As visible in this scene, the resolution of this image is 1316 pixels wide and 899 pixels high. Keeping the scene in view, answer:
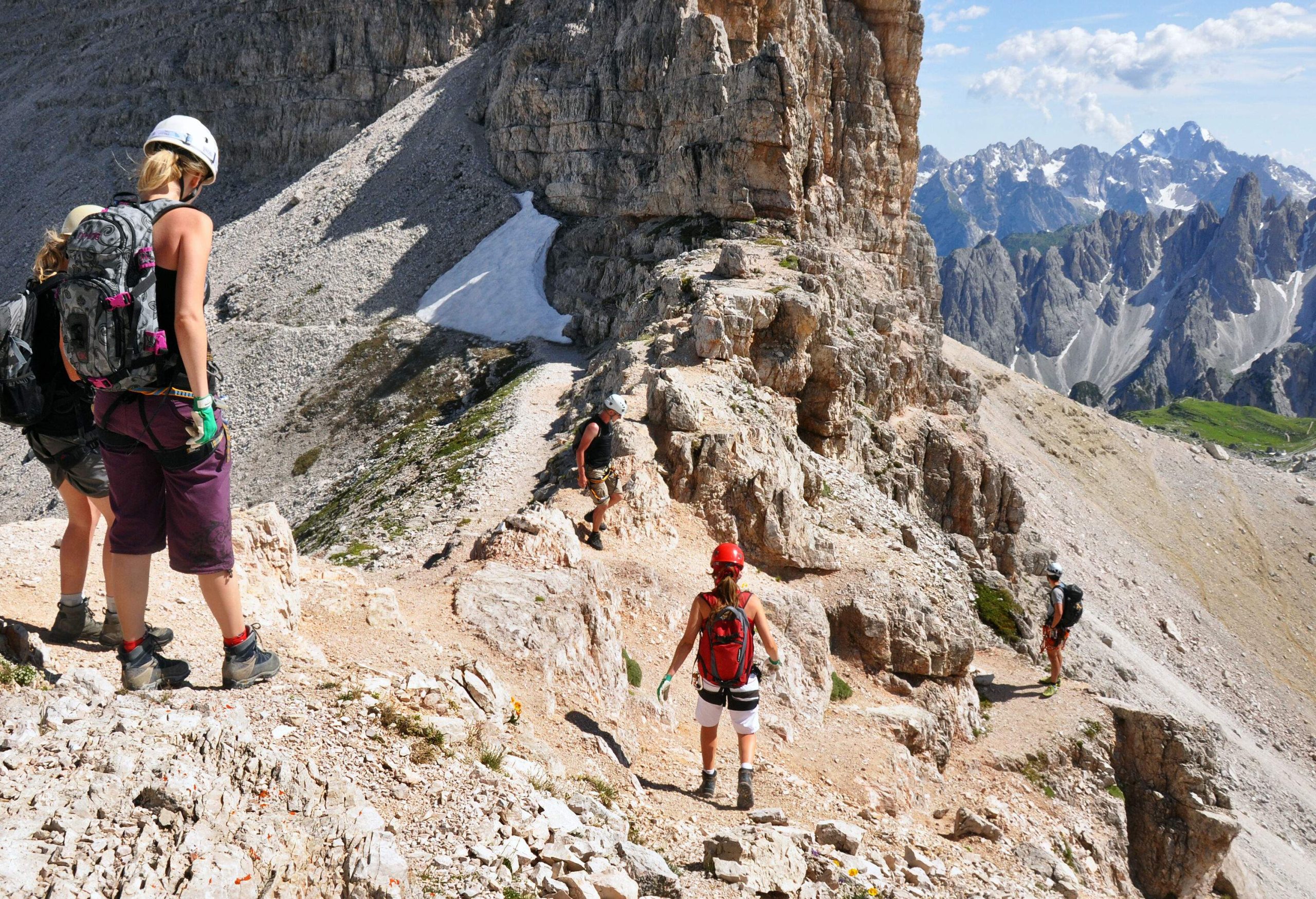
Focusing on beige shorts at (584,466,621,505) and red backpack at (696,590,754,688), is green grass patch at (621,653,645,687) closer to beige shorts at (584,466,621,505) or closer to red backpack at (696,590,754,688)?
red backpack at (696,590,754,688)

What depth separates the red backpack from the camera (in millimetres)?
9688

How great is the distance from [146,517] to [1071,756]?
74.4 feet

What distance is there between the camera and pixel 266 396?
46.2m

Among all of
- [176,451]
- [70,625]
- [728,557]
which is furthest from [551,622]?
[176,451]

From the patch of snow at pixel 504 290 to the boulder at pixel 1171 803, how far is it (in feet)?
103

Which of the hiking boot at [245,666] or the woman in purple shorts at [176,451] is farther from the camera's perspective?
the hiking boot at [245,666]

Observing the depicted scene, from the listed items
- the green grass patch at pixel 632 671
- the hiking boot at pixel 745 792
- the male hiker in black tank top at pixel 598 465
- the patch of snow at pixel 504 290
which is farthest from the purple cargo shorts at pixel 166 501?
the patch of snow at pixel 504 290

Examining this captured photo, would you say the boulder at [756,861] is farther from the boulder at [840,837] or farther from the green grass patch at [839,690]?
the green grass patch at [839,690]

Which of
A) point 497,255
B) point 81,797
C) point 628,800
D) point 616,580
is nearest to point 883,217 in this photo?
point 497,255

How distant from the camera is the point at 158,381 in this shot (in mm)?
6180

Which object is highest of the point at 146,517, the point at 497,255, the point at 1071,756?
the point at 497,255

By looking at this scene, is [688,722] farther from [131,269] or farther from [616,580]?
[131,269]

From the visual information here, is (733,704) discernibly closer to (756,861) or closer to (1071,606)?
(756,861)

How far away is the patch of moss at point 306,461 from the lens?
1543 inches
